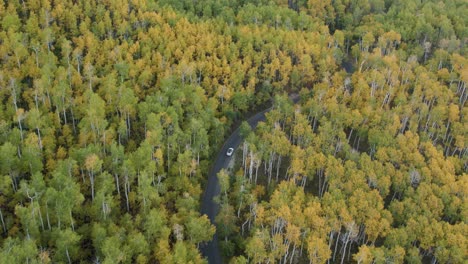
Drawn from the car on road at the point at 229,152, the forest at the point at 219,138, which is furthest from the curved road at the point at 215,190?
the forest at the point at 219,138

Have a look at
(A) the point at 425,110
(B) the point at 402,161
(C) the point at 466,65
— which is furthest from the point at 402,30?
(B) the point at 402,161

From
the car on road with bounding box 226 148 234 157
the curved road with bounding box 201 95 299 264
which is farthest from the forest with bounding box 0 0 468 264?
the car on road with bounding box 226 148 234 157

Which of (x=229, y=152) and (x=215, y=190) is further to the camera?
(x=229, y=152)

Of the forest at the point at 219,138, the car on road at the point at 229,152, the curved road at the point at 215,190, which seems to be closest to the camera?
the forest at the point at 219,138

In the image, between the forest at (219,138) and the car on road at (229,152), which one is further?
the car on road at (229,152)

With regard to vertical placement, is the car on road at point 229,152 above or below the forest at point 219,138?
below

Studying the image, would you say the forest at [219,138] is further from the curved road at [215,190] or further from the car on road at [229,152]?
the car on road at [229,152]

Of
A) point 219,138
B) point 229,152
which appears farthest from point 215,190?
point 219,138

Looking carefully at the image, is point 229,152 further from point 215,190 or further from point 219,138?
point 215,190
